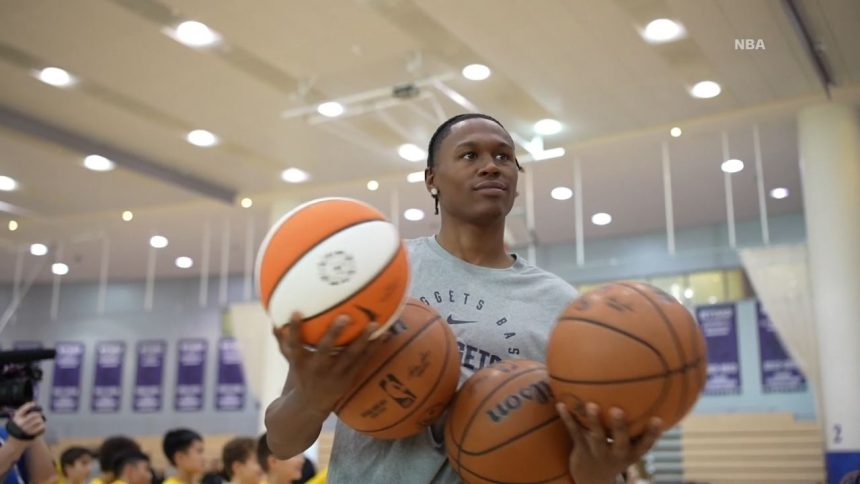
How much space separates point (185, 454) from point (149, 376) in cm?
1241

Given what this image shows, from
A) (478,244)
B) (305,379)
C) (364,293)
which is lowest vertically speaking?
(305,379)

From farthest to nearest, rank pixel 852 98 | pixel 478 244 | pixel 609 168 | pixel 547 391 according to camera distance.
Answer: pixel 609 168, pixel 852 98, pixel 478 244, pixel 547 391

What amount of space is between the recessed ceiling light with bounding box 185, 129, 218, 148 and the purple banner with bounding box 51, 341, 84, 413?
32.7 ft

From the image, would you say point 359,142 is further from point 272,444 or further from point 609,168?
point 272,444

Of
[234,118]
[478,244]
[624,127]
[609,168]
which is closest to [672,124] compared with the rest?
[624,127]

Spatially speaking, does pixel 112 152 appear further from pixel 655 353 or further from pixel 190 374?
pixel 655 353

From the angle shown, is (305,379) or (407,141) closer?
(305,379)

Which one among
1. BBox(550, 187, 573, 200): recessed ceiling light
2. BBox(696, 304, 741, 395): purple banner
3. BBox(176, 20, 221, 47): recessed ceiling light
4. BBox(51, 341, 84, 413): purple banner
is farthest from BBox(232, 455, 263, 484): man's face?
BBox(51, 341, 84, 413): purple banner

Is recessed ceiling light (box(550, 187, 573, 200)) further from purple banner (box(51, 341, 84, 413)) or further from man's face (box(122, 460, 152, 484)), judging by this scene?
purple banner (box(51, 341, 84, 413))

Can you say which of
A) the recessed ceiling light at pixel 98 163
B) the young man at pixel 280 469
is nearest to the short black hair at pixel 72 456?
the young man at pixel 280 469

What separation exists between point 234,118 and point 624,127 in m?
4.56

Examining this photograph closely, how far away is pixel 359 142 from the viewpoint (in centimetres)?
1046

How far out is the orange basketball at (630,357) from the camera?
5.29ft

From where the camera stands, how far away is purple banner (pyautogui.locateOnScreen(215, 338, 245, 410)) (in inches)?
690
